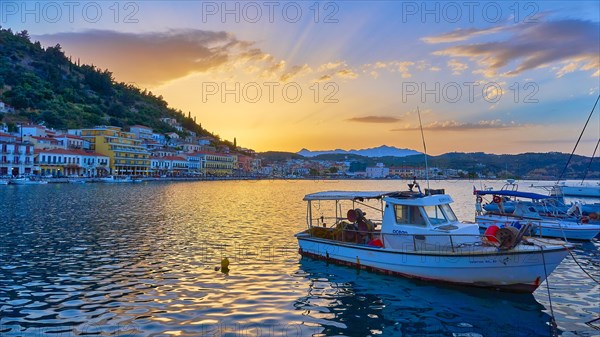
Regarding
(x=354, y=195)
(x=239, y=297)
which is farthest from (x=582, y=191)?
(x=239, y=297)

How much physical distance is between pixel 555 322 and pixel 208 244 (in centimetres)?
Result: 1836

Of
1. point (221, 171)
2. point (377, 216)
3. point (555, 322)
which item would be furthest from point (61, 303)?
Answer: point (221, 171)

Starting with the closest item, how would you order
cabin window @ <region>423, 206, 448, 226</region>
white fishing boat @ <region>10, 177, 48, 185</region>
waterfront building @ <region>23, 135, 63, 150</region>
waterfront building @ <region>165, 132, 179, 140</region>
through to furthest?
cabin window @ <region>423, 206, 448, 226</region>
white fishing boat @ <region>10, 177, 48, 185</region>
waterfront building @ <region>23, 135, 63, 150</region>
waterfront building @ <region>165, 132, 179, 140</region>

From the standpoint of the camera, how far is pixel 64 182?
3738 inches

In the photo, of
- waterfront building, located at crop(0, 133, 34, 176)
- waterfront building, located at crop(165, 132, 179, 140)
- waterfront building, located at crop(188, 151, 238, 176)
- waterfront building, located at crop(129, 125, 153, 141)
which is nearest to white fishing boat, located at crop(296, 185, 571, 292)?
waterfront building, located at crop(0, 133, 34, 176)

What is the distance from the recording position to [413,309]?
1386 cm

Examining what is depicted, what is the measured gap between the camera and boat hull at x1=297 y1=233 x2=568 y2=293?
14.6 m

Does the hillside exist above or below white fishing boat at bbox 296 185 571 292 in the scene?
above

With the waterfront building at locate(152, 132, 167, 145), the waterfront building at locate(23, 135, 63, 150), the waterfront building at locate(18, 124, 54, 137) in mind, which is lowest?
the waterfront building at locate(23, 135, 63, 150)

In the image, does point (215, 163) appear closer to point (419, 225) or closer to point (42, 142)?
point (42, 142)

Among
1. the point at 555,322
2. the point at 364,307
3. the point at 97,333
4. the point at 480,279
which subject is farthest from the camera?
the point at 480,279

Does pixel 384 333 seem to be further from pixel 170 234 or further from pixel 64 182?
pixel 64 182

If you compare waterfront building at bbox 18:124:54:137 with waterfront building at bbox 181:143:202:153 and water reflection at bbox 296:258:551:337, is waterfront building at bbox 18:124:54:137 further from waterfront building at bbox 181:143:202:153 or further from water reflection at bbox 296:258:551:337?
water reflection at bbox 296:258:551:337

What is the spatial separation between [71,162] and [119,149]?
18819 millimetres
